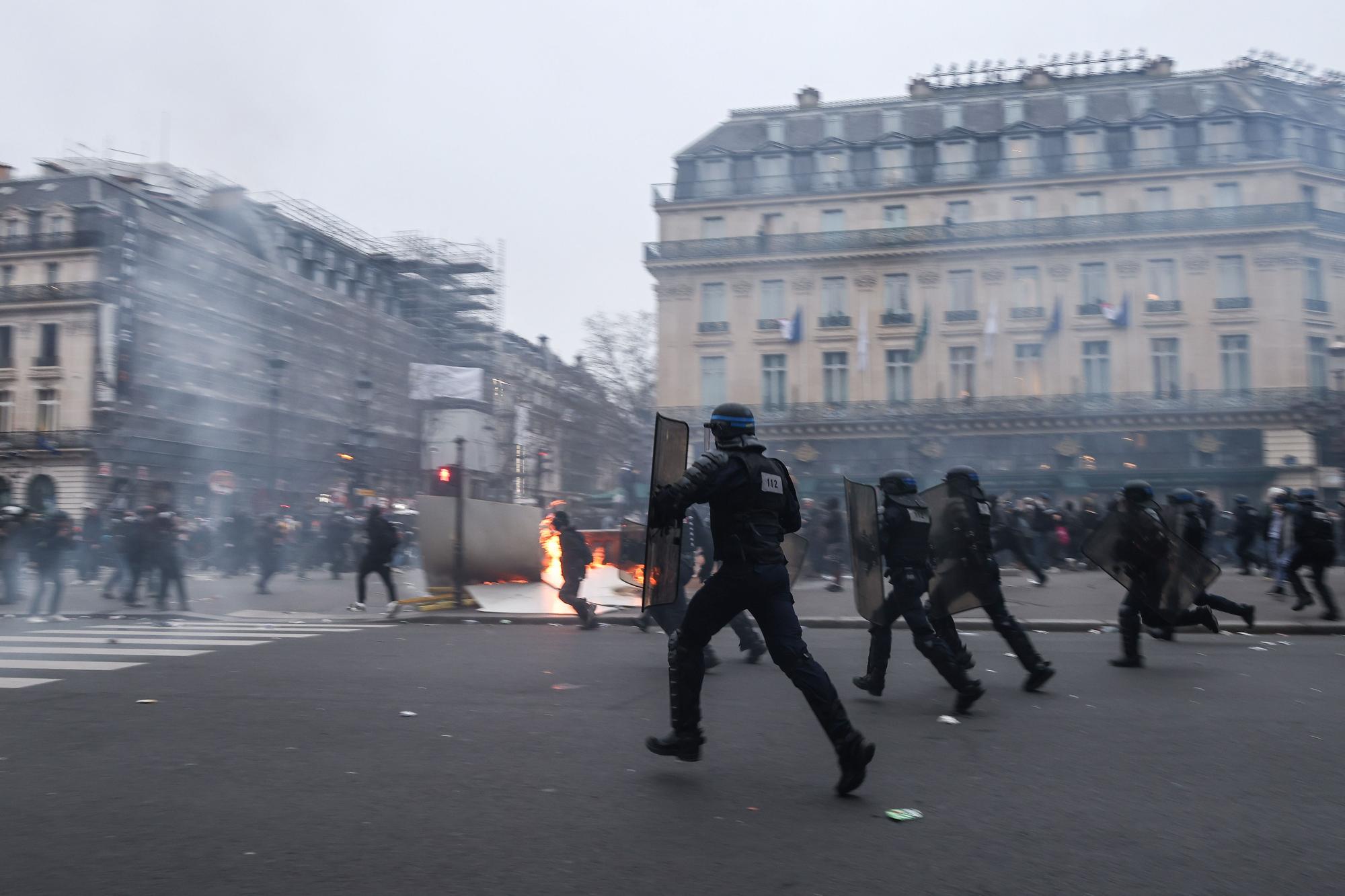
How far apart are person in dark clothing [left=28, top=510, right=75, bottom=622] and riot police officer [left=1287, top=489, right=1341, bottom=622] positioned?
15.5 m

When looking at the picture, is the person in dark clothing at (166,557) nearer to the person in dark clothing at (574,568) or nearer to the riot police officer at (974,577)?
the person in dark clothing at (574,568)

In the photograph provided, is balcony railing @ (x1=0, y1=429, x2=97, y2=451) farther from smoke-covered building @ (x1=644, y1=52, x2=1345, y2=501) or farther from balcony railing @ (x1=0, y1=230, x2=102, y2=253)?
smoke-covered building @ (x1=644, y1=52, x2=1345, y2=501)

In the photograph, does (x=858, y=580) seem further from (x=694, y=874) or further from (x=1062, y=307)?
(x=1062, y=307)

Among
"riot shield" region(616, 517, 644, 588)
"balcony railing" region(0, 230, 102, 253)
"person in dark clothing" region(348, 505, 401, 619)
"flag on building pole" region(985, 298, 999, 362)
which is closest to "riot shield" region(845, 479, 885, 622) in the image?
"riot shield" region(616, 517, 644, 588)

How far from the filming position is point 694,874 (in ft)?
12.4

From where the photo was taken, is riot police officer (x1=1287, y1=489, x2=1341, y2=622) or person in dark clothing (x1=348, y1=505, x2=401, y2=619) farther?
person in dark clothing (x1=348, y1=505, x2=401, y2=619)

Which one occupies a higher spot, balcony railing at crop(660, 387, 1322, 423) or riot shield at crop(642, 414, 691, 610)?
balcony railing at crop(660, 387, 1322, 423)

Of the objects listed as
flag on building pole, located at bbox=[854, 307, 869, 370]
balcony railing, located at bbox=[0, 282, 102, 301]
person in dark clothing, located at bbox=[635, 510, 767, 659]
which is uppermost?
balcony railing, located at bbox=[0, 282, 102, 301]

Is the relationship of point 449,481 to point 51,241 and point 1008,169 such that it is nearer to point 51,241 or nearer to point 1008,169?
point 1008,169

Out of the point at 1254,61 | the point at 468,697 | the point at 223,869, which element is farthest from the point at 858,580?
the point at 1254,61

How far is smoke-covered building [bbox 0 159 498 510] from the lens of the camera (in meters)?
35.1

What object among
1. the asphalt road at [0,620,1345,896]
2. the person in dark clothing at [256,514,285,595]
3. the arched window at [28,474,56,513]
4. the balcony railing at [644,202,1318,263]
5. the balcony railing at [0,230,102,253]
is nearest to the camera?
the asphalt road at [0,620,1345,896]

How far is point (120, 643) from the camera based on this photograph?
37.0 ft

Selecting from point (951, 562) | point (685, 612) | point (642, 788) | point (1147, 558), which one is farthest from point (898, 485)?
point (642, 788)
